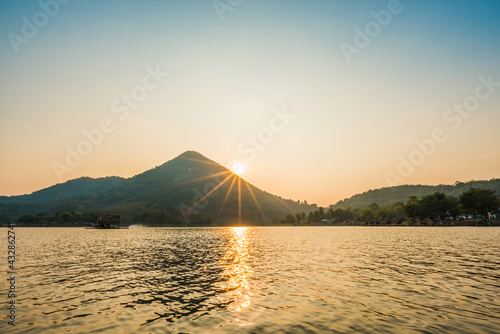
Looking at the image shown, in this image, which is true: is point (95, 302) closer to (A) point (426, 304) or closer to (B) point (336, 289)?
(B) point (336, 289)

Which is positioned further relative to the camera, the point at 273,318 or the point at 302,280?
the point at 302,280

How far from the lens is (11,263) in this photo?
48.8 metres

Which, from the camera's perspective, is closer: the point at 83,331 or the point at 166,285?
the point at 83,331

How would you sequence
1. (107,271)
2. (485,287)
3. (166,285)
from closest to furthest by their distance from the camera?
(485,287)
(166,285)
(107,271)

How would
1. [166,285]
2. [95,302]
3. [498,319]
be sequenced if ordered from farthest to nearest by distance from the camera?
1. [166,285]
2. [95,302]
3. [498,319]

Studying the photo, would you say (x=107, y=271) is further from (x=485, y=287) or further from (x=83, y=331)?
(x=485, y=287)

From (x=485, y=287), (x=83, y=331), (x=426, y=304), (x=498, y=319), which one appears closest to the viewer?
(x=83, y=331)

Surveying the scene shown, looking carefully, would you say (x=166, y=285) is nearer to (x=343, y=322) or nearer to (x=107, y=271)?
(x=107, y=271)

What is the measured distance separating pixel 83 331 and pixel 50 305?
8600mm

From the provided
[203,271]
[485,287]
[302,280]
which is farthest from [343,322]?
[203,271]

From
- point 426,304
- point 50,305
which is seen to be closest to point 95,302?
point 50,305

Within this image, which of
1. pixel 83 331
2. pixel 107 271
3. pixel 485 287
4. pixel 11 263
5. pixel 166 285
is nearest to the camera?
pixel 83 331

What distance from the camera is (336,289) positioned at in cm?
2992

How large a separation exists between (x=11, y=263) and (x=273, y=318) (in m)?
50.5
